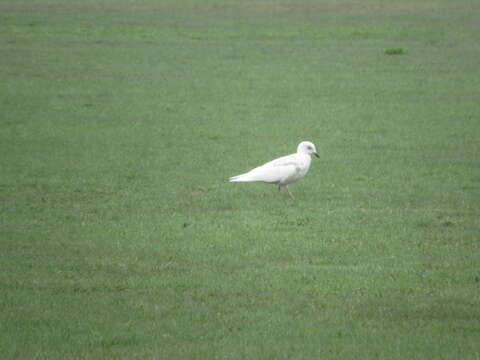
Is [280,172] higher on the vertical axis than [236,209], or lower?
higher

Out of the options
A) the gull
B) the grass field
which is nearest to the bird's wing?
the gull

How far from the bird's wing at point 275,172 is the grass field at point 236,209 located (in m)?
0.34

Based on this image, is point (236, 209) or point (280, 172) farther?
point (280, 172)

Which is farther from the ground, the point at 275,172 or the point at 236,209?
the point at 275,172

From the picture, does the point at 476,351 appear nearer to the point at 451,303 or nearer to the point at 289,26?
the point at 451,303

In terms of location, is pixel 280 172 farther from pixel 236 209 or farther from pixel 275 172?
pixel 236 209

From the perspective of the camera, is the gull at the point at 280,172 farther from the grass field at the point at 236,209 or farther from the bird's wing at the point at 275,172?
the grass field at the point at 236,209

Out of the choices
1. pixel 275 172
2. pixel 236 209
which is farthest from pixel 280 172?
pixel 236 209

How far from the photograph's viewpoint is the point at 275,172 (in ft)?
43.1

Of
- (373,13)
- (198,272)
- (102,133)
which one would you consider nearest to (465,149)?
(102,133)

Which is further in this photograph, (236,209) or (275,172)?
(275,172)

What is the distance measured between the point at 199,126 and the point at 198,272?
10935 millimetres

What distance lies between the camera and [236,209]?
41.3 ft

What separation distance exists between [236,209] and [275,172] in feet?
3.16
